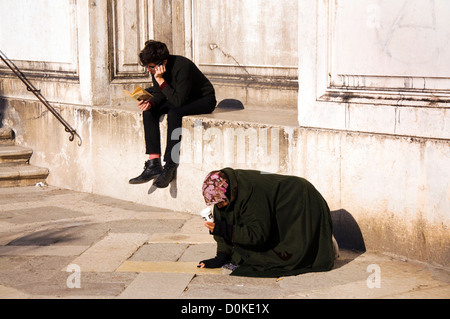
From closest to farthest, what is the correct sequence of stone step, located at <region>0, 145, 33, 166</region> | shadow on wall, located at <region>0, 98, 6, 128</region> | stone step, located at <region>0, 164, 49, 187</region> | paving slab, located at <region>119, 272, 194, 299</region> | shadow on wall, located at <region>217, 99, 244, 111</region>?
paving slab, located at <region>119, 272, 194, 299</region>
shadow on wall, located at <region>217, 99, 244, 111</region>
stone step, located at <region>0, 164, 49, 187</region>
stone step, located at <region>0, 145, 33, 166</region>
shadow on wall, located at <region>0, 98, 6, 128</region>

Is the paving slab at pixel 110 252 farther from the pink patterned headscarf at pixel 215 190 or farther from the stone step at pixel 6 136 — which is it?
the stone step at pixel 6 136

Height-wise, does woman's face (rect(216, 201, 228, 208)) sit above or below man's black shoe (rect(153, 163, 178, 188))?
above

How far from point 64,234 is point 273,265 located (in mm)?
2364

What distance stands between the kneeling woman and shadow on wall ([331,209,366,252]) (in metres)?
0.64

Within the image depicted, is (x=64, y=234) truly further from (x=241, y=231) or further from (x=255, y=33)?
(x=255, y=33)

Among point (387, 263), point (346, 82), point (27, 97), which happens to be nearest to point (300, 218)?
point (387, 263)

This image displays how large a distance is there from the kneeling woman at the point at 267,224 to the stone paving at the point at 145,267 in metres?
0.13

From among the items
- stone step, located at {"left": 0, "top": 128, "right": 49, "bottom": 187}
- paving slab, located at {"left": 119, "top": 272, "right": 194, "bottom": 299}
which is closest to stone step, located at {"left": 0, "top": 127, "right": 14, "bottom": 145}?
stone step, located at {"left": 0, "top": 128, "right": 49, "bottom": 187}

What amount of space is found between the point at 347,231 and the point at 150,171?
2.44 meters

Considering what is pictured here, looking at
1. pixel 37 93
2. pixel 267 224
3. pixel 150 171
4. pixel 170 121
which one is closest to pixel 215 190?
pixel 267 224

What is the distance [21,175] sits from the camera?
9914mm

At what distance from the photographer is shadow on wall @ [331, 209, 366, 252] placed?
6.80m

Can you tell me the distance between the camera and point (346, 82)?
22.5 feet

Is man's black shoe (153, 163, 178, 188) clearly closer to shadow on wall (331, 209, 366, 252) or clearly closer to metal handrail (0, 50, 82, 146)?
metal handrail (0, 50, 82, 146)
